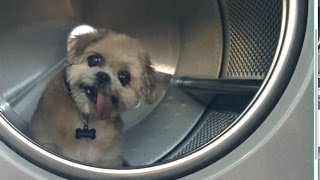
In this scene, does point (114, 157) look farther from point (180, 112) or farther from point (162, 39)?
point (162, 39)

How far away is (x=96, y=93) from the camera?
50.8 inches

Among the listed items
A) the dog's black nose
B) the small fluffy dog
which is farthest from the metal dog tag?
the dog's black nose

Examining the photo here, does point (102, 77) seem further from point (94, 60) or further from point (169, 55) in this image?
point (169, 55)

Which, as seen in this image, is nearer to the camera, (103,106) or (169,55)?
(103,106)

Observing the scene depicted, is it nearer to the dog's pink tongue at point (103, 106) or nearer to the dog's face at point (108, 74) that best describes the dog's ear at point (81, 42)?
the dog's face at point (108, 74)

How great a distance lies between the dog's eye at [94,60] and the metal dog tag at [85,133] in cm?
14

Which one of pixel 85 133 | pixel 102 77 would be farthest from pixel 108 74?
pixel 85 133

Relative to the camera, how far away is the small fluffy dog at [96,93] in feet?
4.17

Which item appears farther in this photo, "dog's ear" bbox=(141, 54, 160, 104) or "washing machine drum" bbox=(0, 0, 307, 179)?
"dog's ear" bbox=(141, 54, 160, 104)

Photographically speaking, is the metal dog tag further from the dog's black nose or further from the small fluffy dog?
the dog's black nose

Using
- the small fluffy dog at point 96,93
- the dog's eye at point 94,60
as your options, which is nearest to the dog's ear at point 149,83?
the small fluffy dog at point 96,93

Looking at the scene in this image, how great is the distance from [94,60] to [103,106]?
10 cm

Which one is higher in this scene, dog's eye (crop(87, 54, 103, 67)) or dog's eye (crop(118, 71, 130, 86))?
dog's eye (crop(87, 54, 103, 67))

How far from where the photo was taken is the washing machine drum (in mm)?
1240
